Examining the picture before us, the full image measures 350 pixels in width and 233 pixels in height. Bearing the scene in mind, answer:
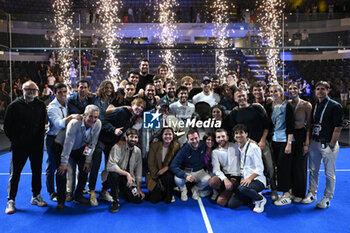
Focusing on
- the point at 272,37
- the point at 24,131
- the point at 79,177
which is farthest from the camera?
the point at 272,37

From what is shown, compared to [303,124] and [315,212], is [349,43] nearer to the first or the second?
[303,124]

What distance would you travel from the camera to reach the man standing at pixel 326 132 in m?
3.53

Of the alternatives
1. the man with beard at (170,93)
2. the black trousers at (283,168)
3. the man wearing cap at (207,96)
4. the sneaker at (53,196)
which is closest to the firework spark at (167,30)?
the man wearing cap at (207,96)

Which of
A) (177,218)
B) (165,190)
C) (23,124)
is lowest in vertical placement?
(177,218)

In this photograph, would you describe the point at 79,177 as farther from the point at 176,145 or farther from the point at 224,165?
the point at 224,165

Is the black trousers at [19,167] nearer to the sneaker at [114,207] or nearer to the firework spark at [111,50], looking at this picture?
the sneaker at [114,207]

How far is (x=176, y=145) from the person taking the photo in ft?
13.8

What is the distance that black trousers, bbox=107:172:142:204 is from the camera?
371 centimetres

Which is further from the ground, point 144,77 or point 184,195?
point 144,77

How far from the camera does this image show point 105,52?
827 centimetres

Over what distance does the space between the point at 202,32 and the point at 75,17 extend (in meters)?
4.90

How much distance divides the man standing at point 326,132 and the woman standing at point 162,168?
185 cm

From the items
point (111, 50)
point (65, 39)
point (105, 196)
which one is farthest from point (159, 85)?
point (65, 39)

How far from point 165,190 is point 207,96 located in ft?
5.29
